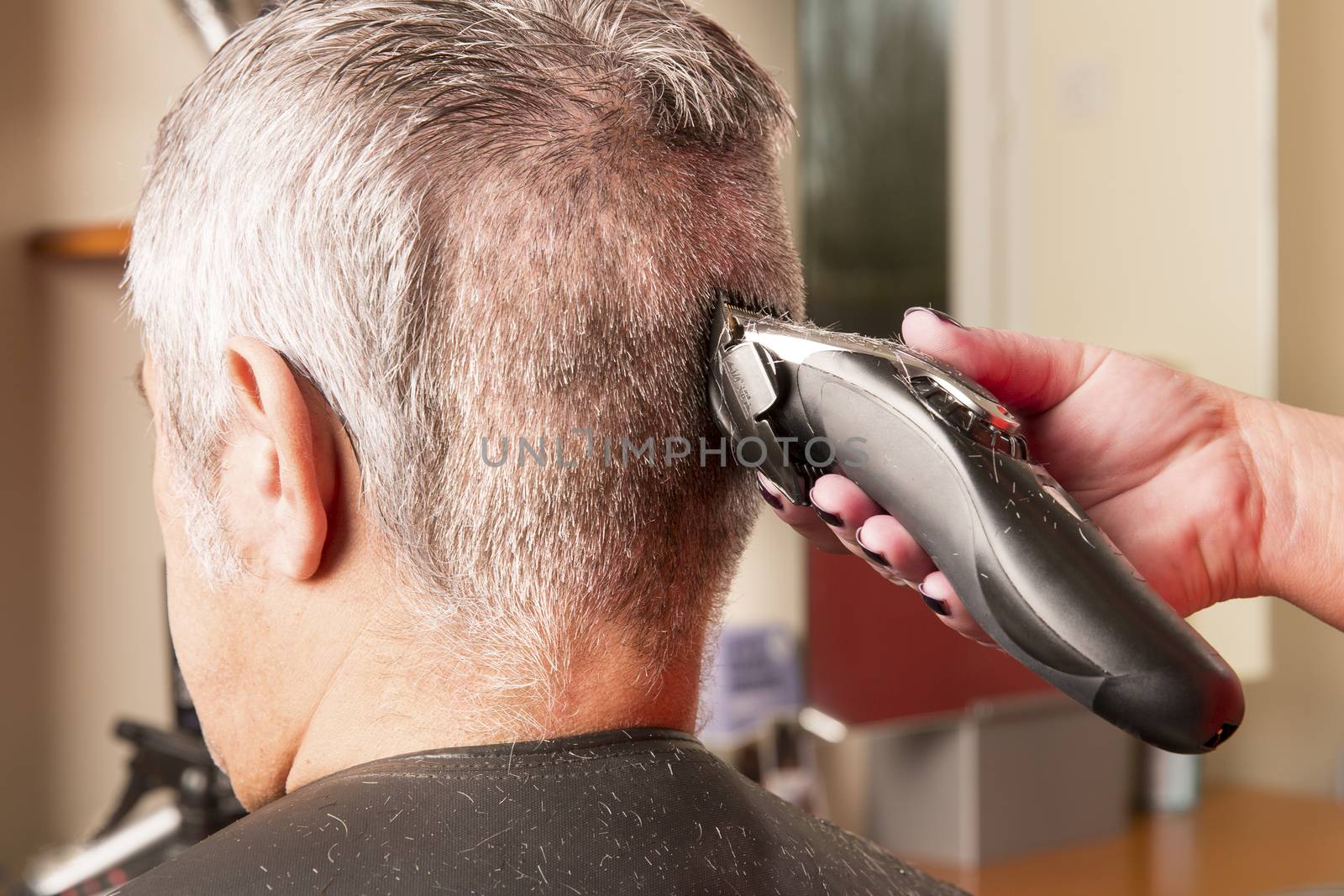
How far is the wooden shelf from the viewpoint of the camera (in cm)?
178

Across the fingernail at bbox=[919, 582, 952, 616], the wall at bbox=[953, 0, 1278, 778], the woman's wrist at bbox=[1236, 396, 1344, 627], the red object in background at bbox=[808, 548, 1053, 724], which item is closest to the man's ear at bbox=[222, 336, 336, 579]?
the fingernail at bbox=[919, 582, 952, 616]

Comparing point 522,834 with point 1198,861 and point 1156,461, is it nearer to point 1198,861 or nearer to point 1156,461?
point 1156,461

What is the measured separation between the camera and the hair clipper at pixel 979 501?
1.94ft

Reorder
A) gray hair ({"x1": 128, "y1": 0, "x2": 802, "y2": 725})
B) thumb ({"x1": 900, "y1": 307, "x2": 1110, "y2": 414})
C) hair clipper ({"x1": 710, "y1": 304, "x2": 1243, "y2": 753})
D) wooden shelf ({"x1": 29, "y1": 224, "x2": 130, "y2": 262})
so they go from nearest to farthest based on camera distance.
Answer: hair clipper ({"x1": 710, "y1": 304, "x2": 1243, "y2": 753})
gray hair ({"x1": 128, "y1": 0, "x2": 802, "y2": 725})
thumb ({"x1": 900, "y1": 307, "x2": 1110, "y2": 414})
wooden shelf ({"x1": 29, "y1": 224, "x2": 130, "y2": 262})

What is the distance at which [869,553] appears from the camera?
753 millimetres

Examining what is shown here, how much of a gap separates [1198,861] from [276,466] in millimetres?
1948

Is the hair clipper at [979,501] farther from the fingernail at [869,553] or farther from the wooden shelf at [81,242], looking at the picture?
the wooden shelf at [81,242]

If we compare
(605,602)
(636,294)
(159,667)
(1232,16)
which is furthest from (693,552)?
(1232,16)

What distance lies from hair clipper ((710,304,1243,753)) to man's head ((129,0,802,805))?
2.6 inches

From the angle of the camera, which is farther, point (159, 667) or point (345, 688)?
point (159, 667)

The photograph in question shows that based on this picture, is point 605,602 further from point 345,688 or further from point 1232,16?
point 1232,16

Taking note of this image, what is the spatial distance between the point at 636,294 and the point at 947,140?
204 centimetres

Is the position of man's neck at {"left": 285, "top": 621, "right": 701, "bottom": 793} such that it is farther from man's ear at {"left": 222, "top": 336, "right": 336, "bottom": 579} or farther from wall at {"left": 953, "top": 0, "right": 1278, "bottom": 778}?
wall at {"left": 953, "top": 0, "right": 1278, "bottom": 778}

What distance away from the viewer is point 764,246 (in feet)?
2.69
